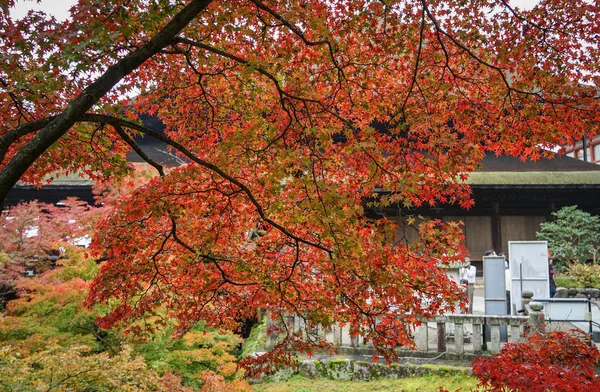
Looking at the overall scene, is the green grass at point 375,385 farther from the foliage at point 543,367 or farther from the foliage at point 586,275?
the foliage at point 586,275

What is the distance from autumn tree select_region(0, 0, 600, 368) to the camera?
14.2 ft

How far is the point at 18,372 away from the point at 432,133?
496 centimetres

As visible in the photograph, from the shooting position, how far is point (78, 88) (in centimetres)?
495

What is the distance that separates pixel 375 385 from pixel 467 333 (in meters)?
2.05

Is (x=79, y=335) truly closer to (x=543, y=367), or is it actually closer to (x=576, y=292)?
(x=543, y=367)

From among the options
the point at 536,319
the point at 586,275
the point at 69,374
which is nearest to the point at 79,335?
the point at 69,374

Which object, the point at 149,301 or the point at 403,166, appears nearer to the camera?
the point at 403,166

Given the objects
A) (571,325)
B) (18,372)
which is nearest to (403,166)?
(18,372)

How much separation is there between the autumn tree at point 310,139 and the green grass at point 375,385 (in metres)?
2.25

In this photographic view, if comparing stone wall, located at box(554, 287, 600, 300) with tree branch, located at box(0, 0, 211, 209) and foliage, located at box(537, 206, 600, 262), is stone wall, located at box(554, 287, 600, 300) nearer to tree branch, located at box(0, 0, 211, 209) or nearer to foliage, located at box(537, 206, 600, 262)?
foliage, located at box(537, 206, 600, 262)

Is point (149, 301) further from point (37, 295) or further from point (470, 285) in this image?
point (470, 285)

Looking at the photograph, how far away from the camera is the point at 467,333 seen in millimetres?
8203

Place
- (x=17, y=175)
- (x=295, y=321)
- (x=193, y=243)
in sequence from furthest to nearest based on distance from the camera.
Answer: (x=295, y=321), (x=193, y=243), (x=17, y=175)

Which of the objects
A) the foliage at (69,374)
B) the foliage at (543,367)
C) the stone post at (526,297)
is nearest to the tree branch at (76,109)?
the foliage at (69,374)
